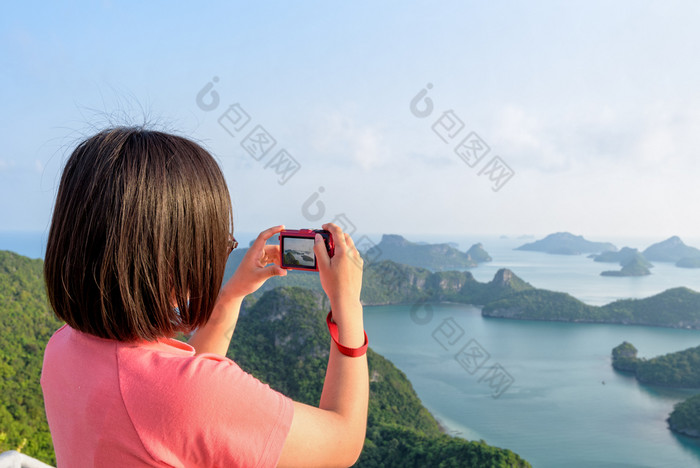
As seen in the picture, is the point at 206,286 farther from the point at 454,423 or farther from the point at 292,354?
the point at 454,423

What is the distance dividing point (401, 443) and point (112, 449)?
13.7 m

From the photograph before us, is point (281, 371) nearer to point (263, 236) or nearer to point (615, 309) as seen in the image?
point (263, 236)

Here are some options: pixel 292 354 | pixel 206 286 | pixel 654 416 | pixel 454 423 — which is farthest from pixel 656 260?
pixel 206 286

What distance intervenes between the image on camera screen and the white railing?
107 centimetres

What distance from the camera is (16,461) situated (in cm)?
129

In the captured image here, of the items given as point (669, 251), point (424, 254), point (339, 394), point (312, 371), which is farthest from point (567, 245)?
point (339, 394)

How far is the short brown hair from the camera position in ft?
1.61

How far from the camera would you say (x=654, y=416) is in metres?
21.1

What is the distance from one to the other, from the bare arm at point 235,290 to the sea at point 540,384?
15354 millimetres

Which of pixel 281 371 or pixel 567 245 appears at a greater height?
pixel 567 245

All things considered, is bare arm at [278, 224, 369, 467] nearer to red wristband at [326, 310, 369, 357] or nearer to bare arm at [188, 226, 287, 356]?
red wristband at [326, 310, 369, 357]

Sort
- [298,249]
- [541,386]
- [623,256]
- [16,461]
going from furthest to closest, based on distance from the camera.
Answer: [623,256] → [541,386] → [16,461] → [298,249]

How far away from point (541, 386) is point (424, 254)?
2694 centimetres

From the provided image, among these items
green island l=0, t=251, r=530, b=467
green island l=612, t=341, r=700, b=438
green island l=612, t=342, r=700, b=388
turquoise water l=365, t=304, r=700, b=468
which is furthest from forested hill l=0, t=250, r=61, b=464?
green island l=612, t=342, r=700, b=388
